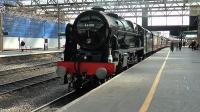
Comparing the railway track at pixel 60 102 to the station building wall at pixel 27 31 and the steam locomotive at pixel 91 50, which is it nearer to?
the steam locomotive at pixel 91 50

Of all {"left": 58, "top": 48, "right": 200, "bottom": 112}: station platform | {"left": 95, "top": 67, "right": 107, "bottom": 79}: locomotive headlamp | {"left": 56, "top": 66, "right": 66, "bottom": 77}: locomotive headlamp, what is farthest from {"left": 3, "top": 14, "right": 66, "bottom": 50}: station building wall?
{"left": 58, "top": 48, "right": 200, "bottom": 112}: station platform

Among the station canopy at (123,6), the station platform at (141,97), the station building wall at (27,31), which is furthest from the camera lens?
the station canopy at (123,6)

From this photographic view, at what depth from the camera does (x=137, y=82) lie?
1405 cm

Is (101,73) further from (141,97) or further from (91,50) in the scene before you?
(141,97)

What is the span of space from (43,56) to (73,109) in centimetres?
3145

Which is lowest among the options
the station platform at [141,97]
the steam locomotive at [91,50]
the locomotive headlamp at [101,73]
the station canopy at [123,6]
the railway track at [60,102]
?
the railway track at [60,102]

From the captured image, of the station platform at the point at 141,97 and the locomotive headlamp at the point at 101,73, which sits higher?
the locomotive headlamp at the point at 101,73

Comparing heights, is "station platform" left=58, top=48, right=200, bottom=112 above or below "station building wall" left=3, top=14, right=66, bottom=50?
below

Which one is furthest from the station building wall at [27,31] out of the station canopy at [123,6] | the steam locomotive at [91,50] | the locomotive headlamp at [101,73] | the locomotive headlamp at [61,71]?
the locomotive headlamp at [101,73]

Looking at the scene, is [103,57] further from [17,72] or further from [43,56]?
[43,56]

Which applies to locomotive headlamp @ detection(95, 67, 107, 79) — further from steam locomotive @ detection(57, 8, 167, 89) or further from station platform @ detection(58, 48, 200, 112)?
station platform @ detection(58, 48, 200, 112)

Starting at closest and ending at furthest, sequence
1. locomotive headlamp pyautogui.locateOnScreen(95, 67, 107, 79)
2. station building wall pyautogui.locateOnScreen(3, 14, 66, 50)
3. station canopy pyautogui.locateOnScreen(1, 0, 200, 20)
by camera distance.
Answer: locomotive headlamp pyautogui.locateOnScreen(95, 67, 107, 79) → station building wall pyautogui.locateOnScreen(3, 14, 66, 50) → station canopy pyautogui.locateOnScreen(1, 0, 200, 20)

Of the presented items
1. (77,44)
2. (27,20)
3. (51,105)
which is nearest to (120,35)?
(77,44)

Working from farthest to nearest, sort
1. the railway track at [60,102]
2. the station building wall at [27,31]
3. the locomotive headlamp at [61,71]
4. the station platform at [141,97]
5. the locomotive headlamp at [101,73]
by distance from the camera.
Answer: the station building wall at [27,31] → the locomotive headlamp at [61,71] → the locomotive headlamp at [101,73] → the railway track at [60,102] → the station platform at [141,97]
